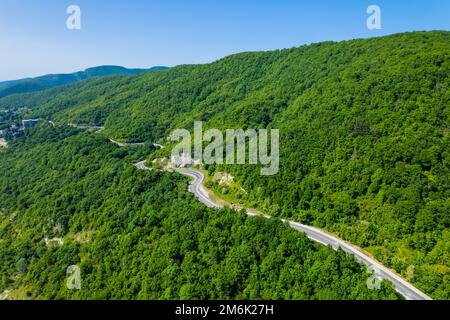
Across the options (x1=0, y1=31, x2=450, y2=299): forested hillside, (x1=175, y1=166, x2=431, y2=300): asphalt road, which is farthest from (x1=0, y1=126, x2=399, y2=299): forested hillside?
(x1=0, y1=31, x2=450, y2=299): forested hillside

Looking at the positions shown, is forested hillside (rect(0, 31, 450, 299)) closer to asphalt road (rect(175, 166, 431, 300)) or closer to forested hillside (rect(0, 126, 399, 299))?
asphalt road (rect(175, 166, 431, 300))

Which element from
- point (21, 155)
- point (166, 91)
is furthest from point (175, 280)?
point (166, 91)

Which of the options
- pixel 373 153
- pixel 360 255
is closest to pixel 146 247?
pixel 360 255

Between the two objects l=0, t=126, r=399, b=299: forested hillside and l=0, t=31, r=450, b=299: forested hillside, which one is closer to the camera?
l=0, t=126, r=399, b=299: forested hillside

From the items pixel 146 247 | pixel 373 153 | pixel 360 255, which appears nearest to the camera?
pixel 360 255

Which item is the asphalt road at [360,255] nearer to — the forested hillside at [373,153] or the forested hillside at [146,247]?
the forested hillside at [373,153]

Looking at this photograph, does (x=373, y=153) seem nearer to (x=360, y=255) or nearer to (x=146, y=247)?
(x=360, y=255)

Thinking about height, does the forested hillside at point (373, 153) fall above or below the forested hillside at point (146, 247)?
above

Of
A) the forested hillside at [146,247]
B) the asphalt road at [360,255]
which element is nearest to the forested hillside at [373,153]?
the asphalt road at [360,255]
